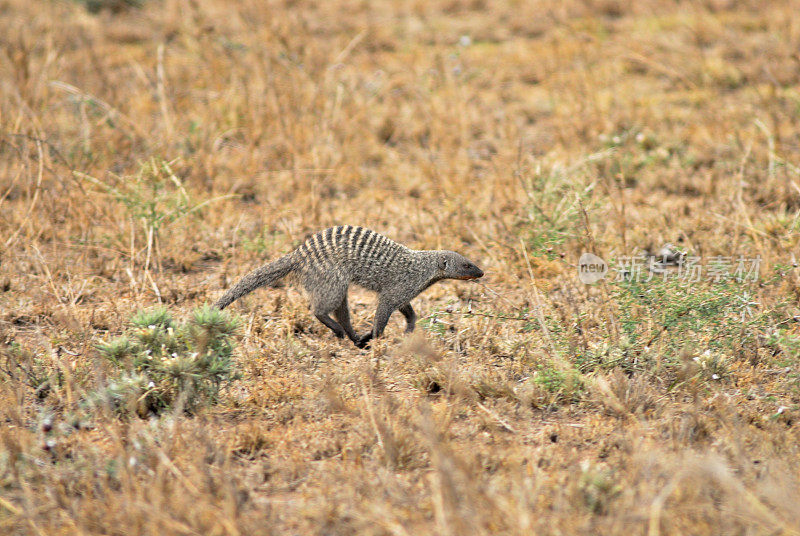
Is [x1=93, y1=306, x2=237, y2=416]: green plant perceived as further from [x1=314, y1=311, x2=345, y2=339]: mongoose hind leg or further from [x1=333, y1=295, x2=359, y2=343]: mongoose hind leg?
[x1=333, y1=295, x2=359, y2=343]: mongoose hind leg

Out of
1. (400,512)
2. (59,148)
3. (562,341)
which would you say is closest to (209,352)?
(400,512)

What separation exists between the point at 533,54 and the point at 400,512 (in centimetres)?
784

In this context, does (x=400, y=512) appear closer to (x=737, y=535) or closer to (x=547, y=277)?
(x=737, y=535)

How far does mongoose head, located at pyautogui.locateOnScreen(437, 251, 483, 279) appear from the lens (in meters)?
4.89

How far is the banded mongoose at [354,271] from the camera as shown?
15.2 feet

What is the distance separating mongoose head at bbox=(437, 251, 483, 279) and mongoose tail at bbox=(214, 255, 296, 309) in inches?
37.3

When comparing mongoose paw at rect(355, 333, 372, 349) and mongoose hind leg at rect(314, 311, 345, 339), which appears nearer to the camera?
mongoose hind leg at rect(314, 311, 345, 339)

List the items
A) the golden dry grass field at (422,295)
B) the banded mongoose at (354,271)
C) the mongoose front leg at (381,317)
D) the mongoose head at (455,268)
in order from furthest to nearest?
the mongoose head at (455,268), the mongoose front leg at (381,317), the banded mongoose at (354,271), the golden dry grass field at (422,295)

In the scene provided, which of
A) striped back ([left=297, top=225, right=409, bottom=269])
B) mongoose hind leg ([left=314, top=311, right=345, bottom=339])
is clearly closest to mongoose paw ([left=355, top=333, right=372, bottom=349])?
mongoose hind leg ([left=314, top=311, right=345, bottom=339])

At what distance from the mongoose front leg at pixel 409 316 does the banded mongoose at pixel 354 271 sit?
0.17m

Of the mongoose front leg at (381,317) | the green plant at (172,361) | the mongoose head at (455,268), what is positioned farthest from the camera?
the mongoose head at (455,268)

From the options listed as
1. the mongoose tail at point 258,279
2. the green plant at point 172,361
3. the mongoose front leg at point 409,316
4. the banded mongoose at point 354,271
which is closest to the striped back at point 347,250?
the banded mongoose at point 354,271

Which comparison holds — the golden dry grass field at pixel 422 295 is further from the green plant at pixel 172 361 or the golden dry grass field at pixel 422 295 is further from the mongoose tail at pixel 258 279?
the mongoose tail at pixel 258 279

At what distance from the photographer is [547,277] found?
5586 millimetres
